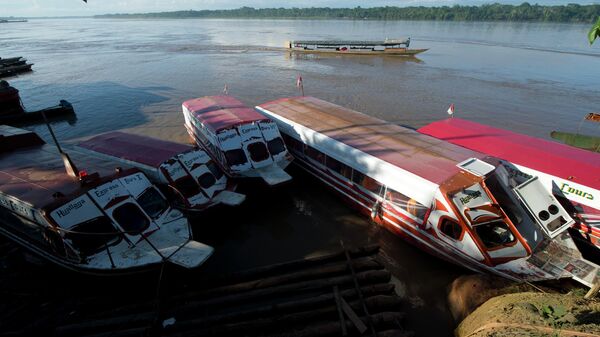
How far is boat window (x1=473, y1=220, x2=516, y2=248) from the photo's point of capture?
8.85 m

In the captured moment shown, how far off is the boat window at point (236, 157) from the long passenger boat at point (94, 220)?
3642 millimetres

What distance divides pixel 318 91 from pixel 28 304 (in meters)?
27.5

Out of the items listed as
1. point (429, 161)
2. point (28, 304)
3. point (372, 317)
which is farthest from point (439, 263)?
point (28, 304)

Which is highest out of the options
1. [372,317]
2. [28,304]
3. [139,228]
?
[139,228]

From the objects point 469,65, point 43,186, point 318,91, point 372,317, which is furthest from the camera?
point 469,65

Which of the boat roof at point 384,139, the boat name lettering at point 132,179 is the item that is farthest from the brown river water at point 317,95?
the boat name lettering at point 132,179

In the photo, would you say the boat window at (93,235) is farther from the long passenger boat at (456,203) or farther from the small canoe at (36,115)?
the small canoe at (36,115)

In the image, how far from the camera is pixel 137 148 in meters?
12.8

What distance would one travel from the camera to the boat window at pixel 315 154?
13784mm

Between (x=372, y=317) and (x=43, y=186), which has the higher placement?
(x=43, y=186)

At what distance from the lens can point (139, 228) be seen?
9398mm

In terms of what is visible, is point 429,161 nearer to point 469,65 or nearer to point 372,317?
point 372,317

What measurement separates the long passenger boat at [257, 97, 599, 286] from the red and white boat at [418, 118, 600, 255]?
0.94 m

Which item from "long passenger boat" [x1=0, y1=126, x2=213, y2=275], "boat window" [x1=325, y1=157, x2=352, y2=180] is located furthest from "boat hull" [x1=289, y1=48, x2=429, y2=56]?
"long passenger boat" [x1=0, y1=126, x2=213, y2=275]
